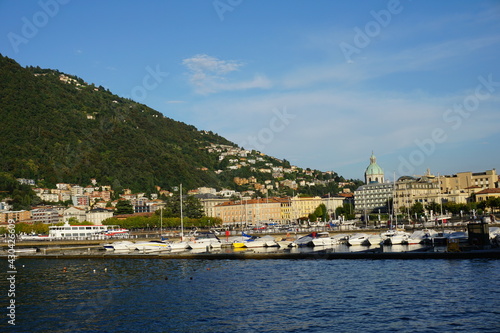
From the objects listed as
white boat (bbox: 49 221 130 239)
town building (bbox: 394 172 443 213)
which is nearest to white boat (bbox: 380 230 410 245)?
white boat (bbox: 49 221 130 239)

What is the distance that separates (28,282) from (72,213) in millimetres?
104607

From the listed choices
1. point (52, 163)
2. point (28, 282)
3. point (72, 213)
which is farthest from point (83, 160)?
point (28, 282)

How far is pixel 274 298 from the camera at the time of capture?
92.4 feet

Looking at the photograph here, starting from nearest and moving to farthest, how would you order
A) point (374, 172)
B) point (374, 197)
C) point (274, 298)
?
point (274, 298), point (374, 197), point (374, 172)

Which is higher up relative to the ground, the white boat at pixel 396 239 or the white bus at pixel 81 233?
the white bus at pixel 81 233

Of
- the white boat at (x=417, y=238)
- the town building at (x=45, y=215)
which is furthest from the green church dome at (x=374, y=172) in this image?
the white boat at (x=417, y=238)

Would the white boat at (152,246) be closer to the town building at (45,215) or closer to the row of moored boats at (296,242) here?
the row of moored boats at (296,242)

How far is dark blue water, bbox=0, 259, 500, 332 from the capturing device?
22656 millimetres

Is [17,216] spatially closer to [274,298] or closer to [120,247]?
[120,247]

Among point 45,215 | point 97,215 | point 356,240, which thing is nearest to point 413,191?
point 97,215

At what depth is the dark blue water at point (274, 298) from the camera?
22656 millimetres

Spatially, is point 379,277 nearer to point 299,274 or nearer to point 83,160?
point 299,274

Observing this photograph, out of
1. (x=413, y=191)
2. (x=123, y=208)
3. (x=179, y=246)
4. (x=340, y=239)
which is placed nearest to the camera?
(x=179, y=246)

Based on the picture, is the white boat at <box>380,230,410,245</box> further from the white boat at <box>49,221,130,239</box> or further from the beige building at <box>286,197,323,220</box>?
the beige building at <box>286,197,323,220</box>
